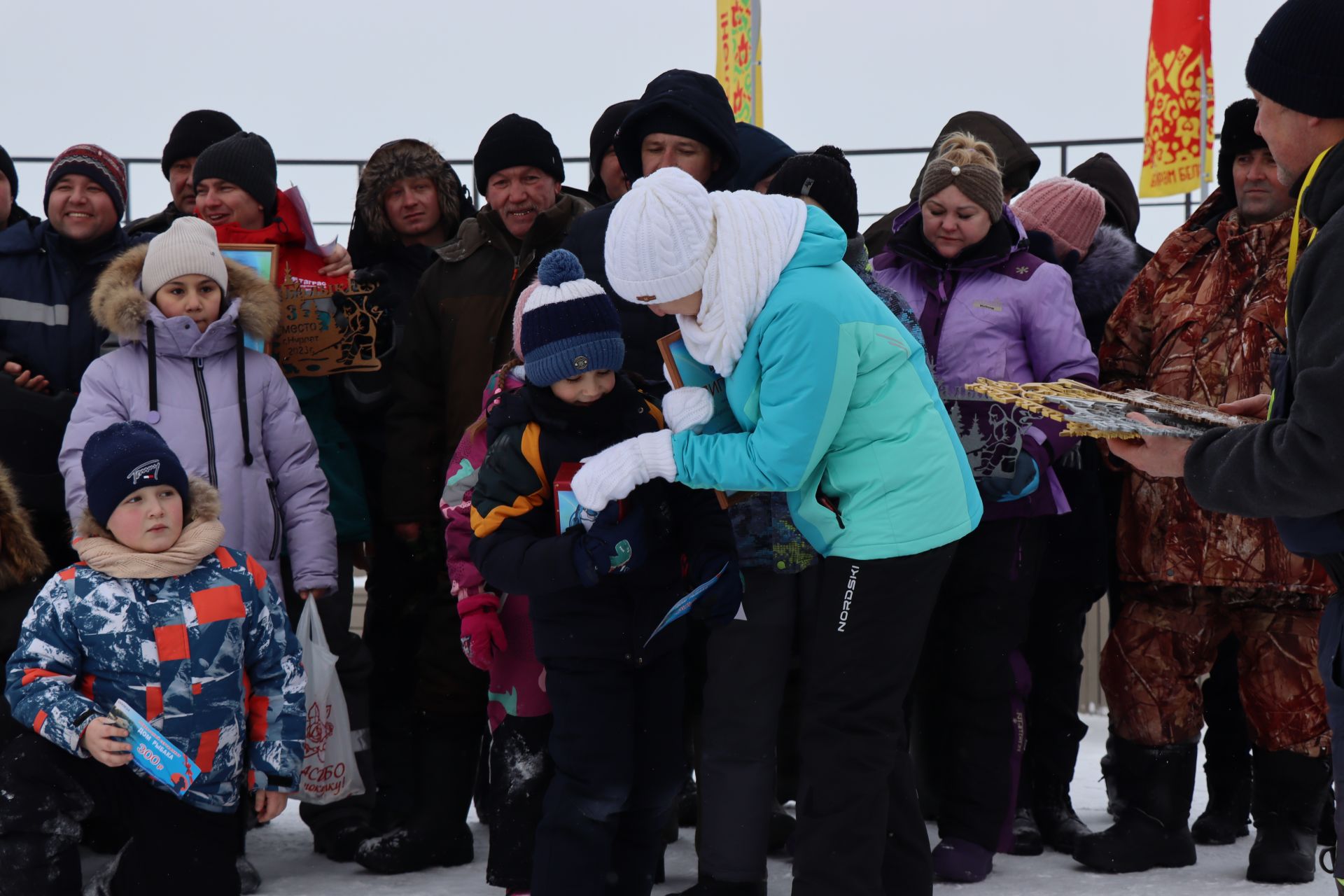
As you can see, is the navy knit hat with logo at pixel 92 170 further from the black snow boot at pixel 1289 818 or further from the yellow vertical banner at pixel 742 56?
the yellow vertical banner at pixel 742 56

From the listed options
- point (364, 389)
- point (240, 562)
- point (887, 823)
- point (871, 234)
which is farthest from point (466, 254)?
point (887, 823)

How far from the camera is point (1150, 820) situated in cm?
347

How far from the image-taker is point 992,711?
3.43m

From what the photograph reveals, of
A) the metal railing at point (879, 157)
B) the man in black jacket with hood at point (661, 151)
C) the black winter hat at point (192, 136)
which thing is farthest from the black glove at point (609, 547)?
the metal railing at point (879, 157)

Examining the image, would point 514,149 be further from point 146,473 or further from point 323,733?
point 323,733

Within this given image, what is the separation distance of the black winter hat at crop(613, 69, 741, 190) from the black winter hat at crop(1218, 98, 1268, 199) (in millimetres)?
1302

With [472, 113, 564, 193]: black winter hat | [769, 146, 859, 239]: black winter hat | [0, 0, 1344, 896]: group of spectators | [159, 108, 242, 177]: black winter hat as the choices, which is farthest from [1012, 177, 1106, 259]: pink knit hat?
[159, 108, 242, 177]: black winter hat

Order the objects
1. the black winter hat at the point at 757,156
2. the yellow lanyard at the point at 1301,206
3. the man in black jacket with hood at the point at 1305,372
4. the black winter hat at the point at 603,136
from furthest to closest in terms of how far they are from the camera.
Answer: the black winter hat at the point at 603,136 → the black winter hat at the point at 757,156 → the yellow lanyard at the point at 1301,206 → the man in black jacket with hood at the point at 1305,372

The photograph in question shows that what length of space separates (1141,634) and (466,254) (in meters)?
2.07

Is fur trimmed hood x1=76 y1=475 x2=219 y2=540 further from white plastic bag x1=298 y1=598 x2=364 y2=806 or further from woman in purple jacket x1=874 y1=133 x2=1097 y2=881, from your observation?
woman in purple jacket x1=874 y1=133 x2=1097 y2=881

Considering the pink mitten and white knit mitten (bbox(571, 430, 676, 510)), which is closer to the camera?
white knit mitten (bbox(571, 430, 676, 510))

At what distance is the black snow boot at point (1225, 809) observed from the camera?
3809mm

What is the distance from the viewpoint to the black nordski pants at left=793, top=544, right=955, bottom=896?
264cm

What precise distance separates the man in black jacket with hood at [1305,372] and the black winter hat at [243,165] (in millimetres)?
2709
